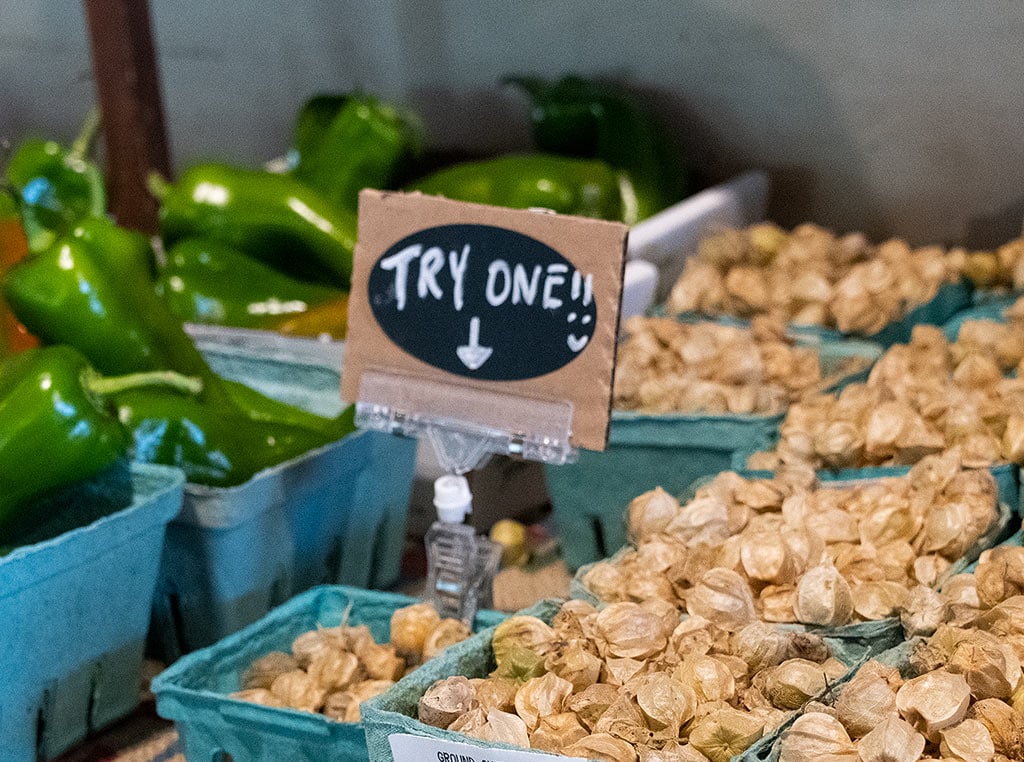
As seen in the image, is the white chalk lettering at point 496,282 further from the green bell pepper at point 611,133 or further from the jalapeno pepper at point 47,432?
the green bell pepper at point 611,133

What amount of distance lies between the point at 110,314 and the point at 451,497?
2.11 ft

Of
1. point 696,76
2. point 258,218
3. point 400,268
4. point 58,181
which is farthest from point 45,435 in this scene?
point 696,76

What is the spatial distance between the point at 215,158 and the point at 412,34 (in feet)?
2.31

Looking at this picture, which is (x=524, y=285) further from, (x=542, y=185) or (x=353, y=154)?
(x=353, y=154)

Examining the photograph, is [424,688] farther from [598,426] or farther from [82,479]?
[82,479]

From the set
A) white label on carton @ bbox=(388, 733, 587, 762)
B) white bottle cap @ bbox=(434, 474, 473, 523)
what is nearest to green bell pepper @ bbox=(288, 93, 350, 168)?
white bottle cap @ bbox=(434, 474, 473, 523)

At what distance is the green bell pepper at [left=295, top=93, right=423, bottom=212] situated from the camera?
286 centimetres

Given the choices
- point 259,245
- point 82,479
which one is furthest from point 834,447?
point 259,245

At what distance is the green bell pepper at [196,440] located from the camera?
5.86ft

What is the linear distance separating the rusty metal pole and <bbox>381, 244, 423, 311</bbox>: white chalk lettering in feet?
4.02

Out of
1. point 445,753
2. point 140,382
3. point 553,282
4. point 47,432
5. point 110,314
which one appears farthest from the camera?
point 110,314

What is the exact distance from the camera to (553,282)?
4.88 ft

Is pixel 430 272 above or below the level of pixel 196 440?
above

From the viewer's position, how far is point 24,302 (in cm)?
187
